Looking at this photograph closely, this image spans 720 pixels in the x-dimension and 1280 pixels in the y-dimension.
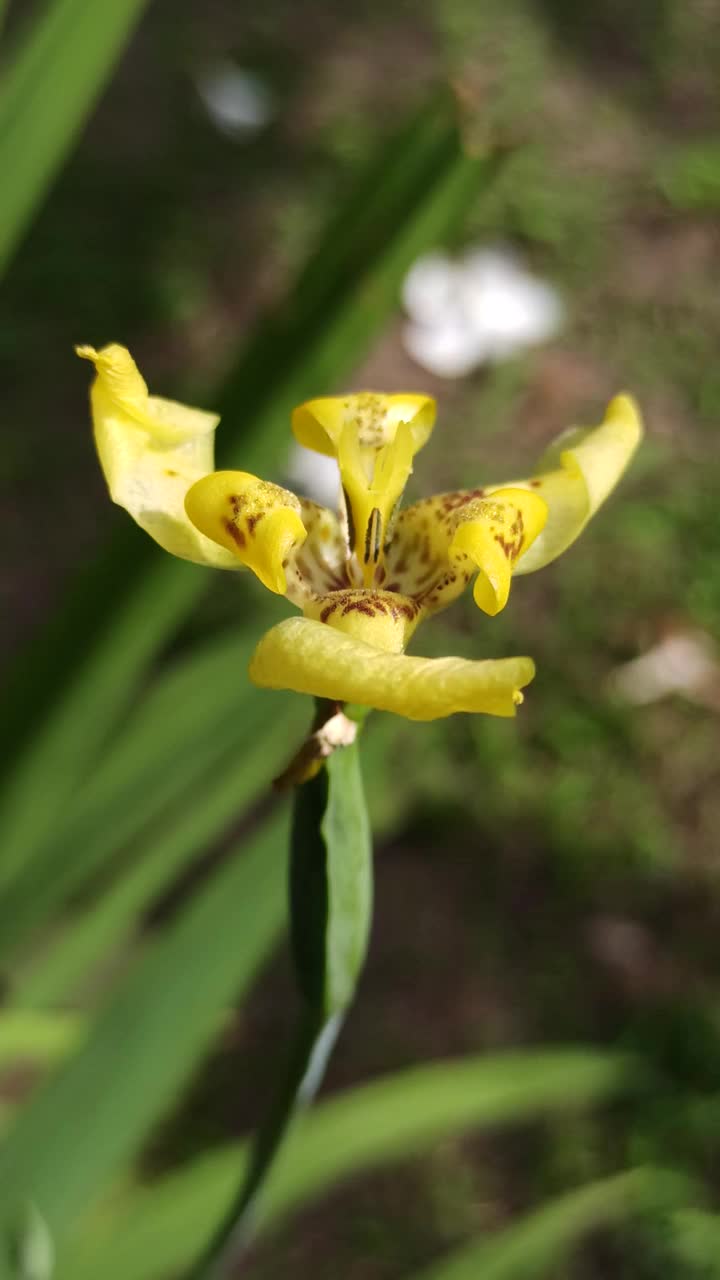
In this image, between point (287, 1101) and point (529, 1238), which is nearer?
point (287, 1101)

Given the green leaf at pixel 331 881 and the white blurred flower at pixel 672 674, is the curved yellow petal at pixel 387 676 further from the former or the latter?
the white blurred flower at pixel 672 674

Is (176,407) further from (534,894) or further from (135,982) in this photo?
(534,894)

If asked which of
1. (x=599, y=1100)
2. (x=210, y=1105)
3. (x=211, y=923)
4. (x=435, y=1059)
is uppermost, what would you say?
(x=211, y=923)

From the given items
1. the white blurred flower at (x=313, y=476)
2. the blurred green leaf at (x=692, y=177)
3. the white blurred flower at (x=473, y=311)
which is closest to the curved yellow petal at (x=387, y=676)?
the white blurred flower at (x=313, y=476)

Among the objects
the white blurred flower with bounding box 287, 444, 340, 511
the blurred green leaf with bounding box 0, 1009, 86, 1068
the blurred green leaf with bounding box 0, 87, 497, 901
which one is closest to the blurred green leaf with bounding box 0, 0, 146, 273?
the blurred green leaf with bounding box 0, 87, 497, 901

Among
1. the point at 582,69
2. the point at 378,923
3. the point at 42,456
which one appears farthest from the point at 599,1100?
the point at 582,69

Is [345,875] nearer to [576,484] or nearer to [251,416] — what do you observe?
[576,484]

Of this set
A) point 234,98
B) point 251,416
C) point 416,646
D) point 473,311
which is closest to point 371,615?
point 251,416
